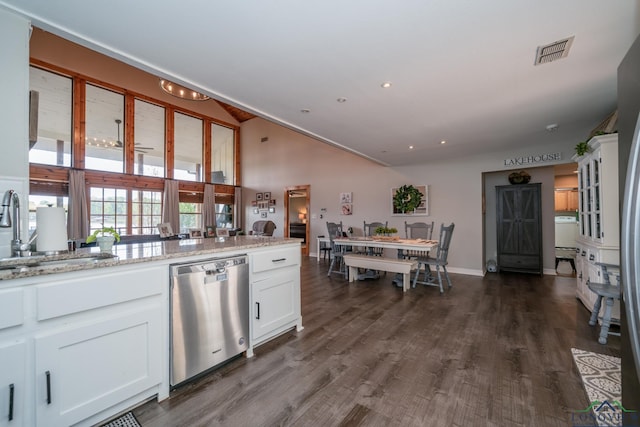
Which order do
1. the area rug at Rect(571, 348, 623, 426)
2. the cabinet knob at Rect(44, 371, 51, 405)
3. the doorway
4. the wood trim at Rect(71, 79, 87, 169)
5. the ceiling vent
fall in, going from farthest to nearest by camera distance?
the doorway
the wood trim at Rect(71, 79, 87, 169)
the ceiling vent
the area rug at Rect(571, 348, 623, 426)
the cabinet knob at Rect(44, 371, 51, 405)

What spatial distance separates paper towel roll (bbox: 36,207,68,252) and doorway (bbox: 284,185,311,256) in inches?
248

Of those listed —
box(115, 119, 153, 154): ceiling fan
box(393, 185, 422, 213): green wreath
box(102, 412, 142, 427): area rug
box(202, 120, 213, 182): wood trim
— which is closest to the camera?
box(102, 412, 142, 427): area rug

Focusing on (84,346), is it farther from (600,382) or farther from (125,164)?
(125,164)

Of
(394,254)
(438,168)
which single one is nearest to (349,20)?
(438,168)

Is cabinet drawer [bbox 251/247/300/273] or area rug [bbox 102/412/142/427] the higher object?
cabinet drawer [bbox 251/247/300/273]

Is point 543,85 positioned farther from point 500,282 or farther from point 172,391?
point 172,391

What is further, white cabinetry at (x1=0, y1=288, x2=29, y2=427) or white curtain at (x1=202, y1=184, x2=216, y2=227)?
white curtain at (x1=202, y1=184, x2=216, y2=227)

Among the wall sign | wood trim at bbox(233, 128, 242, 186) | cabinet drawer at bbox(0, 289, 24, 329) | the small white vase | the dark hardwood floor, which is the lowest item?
the dark hardwood floor

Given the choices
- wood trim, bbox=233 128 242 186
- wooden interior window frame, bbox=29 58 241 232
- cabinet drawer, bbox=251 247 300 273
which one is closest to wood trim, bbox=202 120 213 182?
wooden interior window frame, bbox=29 58 241 232

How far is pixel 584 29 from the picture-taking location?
1.89 m

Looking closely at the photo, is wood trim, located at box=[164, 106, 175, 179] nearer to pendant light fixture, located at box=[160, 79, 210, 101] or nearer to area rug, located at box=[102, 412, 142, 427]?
pendant light fixture, located at box=[160, 79, 210, 101]

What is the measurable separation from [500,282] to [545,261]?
1.54m

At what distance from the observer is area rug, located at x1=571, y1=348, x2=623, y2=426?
1661 mm

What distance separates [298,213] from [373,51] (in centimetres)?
861
